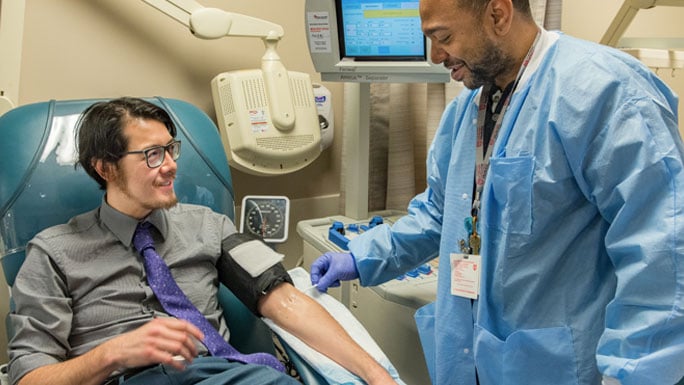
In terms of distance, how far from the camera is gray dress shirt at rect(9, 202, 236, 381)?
1.21 m

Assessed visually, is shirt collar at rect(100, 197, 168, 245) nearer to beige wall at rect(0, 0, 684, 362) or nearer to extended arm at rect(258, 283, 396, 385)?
extended arm at rect(258, 283, 396, 385)

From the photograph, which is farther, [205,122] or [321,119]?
[321,119]

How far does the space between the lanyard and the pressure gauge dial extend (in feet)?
2.15

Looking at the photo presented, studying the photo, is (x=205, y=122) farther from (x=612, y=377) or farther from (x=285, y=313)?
(x=612, y=377)

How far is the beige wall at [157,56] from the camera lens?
195 centimetres

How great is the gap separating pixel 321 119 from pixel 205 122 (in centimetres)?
67

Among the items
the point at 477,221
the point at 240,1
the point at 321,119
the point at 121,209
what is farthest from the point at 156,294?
the point at 240,1

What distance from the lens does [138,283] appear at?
1.38 metres

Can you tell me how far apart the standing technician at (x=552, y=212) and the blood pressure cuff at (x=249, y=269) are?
416 millimetres

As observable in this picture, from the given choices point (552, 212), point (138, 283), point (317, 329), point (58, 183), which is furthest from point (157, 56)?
point (552, 212)

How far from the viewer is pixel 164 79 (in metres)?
2.16

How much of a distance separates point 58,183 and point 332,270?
0.76 m

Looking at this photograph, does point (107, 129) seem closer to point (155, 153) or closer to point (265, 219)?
point (155, 153)

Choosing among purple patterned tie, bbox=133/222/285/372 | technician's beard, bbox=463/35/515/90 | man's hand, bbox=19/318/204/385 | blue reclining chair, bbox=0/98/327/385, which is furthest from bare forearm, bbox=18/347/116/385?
technician's beard, bbox=463/35/515/90
